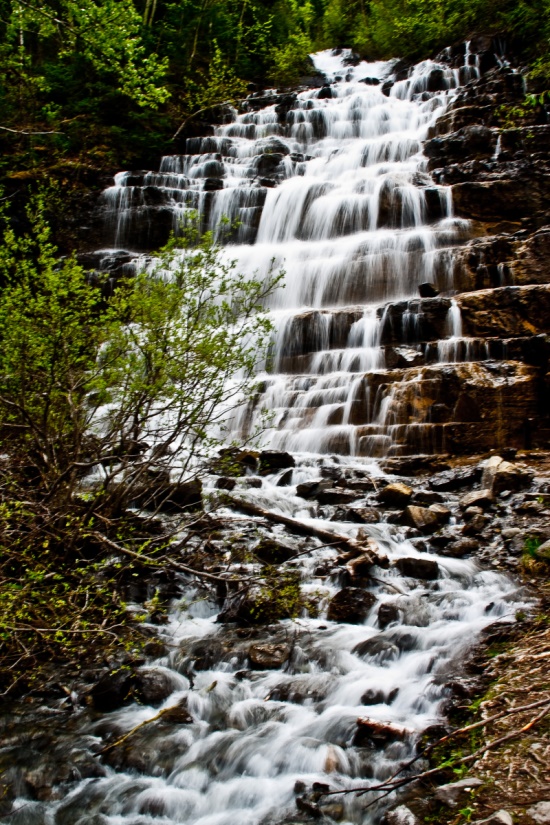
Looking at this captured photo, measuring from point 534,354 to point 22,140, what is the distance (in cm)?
2083

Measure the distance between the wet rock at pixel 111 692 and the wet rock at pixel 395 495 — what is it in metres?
5.44

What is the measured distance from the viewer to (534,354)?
12508mm

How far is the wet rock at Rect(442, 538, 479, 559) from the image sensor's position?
761cm

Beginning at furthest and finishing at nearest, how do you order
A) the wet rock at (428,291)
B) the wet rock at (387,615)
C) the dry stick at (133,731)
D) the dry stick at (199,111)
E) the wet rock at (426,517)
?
1. the dry stick at (199,111)
2. the wet rock at (428,291)
3. the wet rock at (426,517)
4. the wet rock at (387,615)
5. the dry stick at (133,731)

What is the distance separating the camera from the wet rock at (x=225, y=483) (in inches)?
420

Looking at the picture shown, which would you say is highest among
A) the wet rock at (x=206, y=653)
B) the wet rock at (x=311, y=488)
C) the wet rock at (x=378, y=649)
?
the wet rock at (x=311, y=488)

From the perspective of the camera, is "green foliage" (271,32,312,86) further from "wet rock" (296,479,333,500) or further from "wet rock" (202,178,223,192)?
"wet rock" (296,479,333,500)

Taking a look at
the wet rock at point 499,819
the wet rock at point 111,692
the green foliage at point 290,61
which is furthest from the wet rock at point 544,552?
the green foliage at point 290,61

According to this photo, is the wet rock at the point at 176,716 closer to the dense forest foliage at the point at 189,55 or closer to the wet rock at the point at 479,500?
the wet rock at the point at 479,500

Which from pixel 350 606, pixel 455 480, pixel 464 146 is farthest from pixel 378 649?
pixel 464 146

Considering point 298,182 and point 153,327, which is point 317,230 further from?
point 153,327

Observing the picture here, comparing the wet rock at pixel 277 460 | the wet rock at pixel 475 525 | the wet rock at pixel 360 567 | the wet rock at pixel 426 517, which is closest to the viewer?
the wet rock at pixel 360 567

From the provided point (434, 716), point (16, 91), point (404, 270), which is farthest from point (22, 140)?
point (434, 716)

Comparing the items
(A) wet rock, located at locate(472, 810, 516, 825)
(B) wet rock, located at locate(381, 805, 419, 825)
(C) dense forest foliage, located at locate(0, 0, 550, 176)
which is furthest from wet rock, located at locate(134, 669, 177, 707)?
(C) dense forest foliage, located at locate(0, 0, 550, 176)
